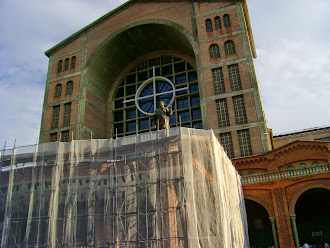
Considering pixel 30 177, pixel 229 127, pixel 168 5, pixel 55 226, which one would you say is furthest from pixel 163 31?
pixel 55 226

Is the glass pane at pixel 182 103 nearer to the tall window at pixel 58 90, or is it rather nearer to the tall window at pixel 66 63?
the tall window at pixel 58 90

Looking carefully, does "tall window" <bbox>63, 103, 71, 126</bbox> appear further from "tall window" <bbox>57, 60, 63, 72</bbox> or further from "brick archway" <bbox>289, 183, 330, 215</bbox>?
"brick archway" <bbox>289, 183, 330, 215</bbox>

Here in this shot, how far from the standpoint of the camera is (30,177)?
16594 mm

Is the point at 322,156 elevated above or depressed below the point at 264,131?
below

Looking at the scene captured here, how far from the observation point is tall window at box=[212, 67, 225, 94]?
25892 mm

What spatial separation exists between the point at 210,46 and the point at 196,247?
715 inches

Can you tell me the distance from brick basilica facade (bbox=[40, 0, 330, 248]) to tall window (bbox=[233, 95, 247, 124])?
0.07 metres

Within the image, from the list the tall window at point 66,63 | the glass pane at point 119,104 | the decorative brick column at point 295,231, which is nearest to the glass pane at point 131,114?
the glass pane at point 119,104

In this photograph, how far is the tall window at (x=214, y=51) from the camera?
2696 cm

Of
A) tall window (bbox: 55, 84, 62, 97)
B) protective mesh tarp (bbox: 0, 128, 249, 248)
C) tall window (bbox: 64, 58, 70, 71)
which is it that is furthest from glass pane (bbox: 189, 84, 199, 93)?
protective mesh tarp (bbox: 0, 128, 249, 248)

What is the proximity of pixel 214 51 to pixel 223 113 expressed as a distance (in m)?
5.32

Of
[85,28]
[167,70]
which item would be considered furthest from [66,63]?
[167,70]

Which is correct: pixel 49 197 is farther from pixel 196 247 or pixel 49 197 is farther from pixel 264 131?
pixel 264 131

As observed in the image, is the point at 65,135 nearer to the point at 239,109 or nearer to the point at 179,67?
the point at 179,67
